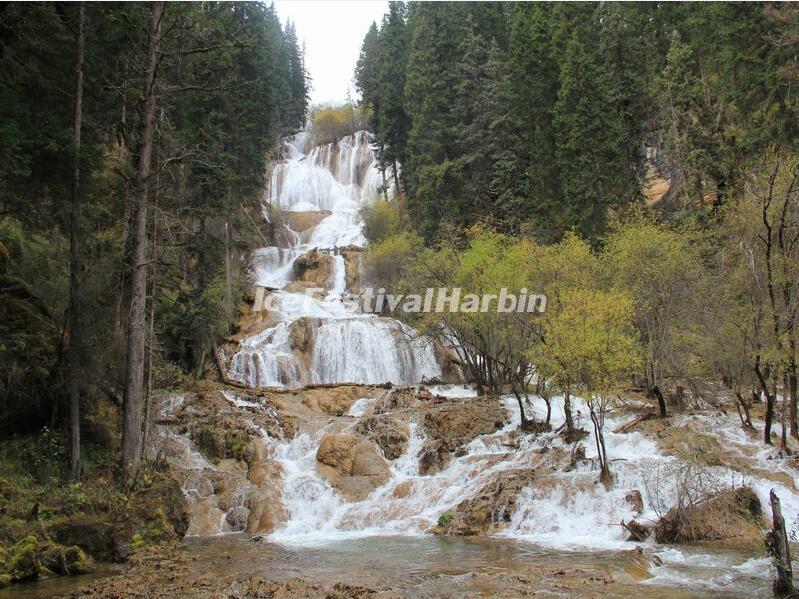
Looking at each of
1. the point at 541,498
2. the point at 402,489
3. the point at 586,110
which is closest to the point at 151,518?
the point at 402,489

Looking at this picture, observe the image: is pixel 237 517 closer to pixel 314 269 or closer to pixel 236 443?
pixel 236 443

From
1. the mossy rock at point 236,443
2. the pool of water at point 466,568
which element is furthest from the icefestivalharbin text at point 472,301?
the pool of water at point 466,568

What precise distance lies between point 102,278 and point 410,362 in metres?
19.1

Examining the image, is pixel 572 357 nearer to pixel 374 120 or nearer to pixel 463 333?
pixel 463 333

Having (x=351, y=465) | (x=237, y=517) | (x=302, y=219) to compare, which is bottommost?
(x=237, y=517)

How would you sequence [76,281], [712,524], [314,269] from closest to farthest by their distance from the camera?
1. [712,524]
2. [76,281]
3. [314,269]

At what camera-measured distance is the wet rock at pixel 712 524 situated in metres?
12.2

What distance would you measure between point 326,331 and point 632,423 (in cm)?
1656

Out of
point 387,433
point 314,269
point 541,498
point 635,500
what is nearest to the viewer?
point 635,500

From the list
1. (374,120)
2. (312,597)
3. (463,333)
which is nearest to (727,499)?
(312,597)

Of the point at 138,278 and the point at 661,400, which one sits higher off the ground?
the point at 138,278

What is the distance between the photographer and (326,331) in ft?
103

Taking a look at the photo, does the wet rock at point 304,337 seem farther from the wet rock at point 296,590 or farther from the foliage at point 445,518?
the wet rock at point 296,590

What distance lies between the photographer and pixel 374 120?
53094mm
